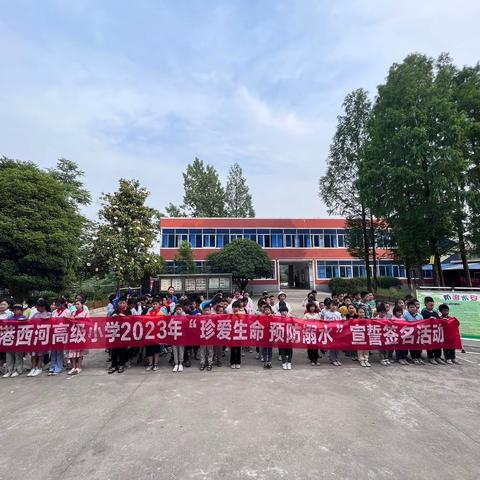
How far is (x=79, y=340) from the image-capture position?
21.2 feet

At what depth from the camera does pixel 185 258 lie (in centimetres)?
2880

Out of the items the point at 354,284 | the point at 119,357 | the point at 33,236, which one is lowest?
the point at 119,357

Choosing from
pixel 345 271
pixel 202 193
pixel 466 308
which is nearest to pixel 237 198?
pixel 202 193

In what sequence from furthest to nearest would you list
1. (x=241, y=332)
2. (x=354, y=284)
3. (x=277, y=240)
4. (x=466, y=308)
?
(x=277, y=240) < (x=354, y=284) < (x=466, y=308) < (x=241, y=332)

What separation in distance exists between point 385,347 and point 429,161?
10252 mm

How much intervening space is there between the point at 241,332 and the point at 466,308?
622cm

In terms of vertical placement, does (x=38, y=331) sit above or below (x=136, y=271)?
below

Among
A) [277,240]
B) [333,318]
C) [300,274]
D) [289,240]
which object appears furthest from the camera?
[300,274]

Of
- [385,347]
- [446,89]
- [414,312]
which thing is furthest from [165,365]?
[446,89]

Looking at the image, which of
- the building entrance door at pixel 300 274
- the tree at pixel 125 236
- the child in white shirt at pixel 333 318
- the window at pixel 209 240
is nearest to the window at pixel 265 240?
the building entrance door at pixel 300 274

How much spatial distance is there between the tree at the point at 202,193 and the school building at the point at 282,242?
400 inches

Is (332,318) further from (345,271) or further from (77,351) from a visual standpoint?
(345,271)

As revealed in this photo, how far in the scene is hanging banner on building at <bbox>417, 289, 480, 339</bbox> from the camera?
782 cm

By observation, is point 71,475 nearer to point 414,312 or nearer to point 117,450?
point 117,450
